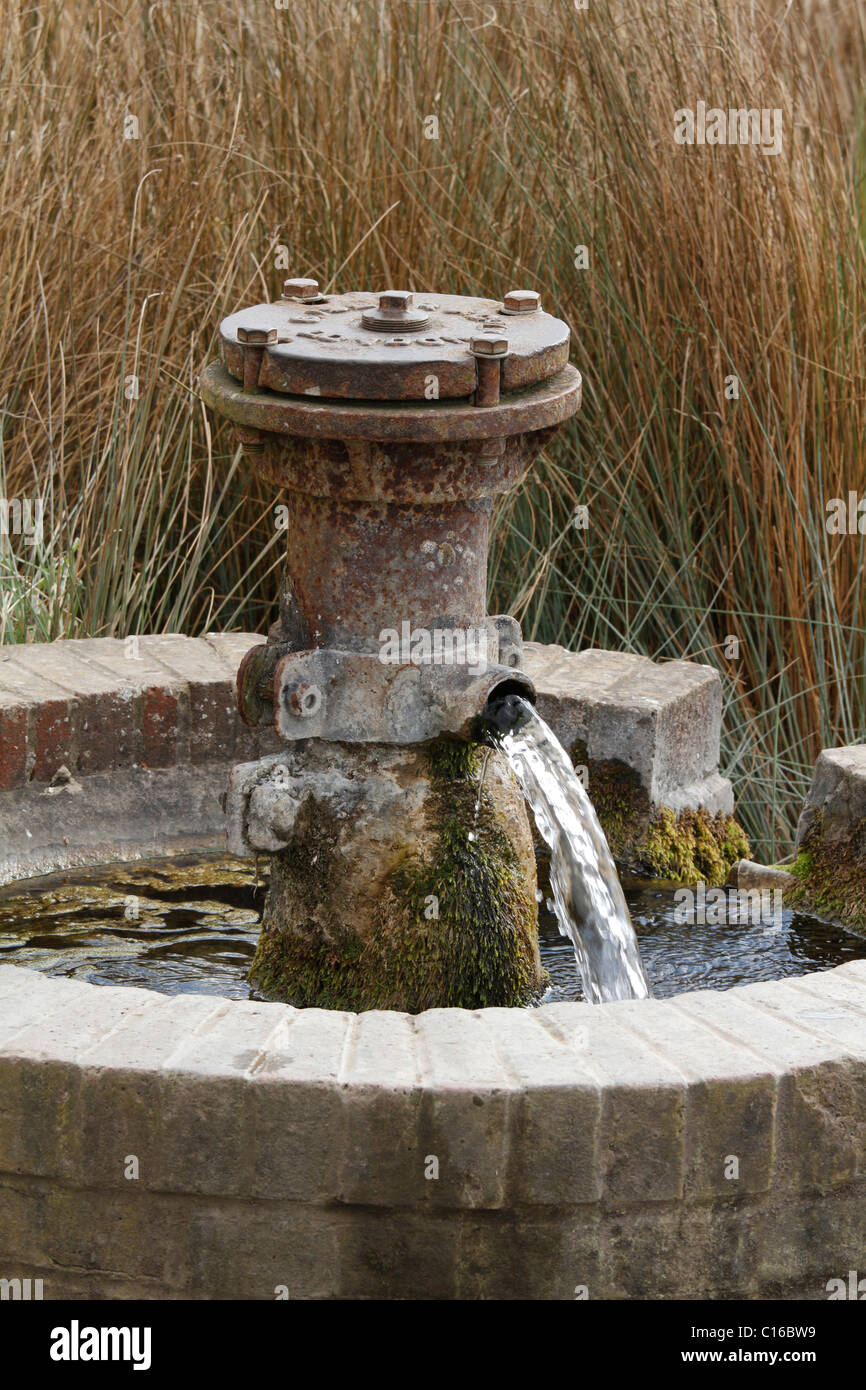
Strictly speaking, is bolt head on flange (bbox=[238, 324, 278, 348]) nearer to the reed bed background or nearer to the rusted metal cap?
the rusted metal cap

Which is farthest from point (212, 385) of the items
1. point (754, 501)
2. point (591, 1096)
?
point (754, 501)

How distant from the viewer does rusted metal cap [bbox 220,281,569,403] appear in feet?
8.89

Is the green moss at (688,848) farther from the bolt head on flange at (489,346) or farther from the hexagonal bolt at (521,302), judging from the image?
the bolt head on flange at (489,346)

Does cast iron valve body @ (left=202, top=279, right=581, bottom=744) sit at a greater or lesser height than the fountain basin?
greater

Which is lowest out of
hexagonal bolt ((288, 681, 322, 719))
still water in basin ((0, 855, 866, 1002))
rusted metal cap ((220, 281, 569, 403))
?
still water in basin ((0, 855, 866, 1002))

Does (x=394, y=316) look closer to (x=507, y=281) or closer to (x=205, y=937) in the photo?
(x=205, y=937)

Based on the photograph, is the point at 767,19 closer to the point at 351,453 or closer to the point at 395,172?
the point at 395,172

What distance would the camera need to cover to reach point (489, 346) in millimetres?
2727

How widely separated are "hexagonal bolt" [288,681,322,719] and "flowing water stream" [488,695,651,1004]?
328mm

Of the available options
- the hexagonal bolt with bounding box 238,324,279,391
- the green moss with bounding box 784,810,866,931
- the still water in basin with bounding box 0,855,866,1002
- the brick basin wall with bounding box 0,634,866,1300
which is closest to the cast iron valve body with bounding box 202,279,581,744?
the hexagonal bolt with bounding box 238,324,279,391

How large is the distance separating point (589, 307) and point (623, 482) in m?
0.44

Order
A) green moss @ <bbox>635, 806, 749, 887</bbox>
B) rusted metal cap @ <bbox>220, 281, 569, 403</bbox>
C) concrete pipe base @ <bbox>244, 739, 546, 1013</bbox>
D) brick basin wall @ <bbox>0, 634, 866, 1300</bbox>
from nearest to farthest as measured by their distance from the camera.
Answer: brick basin wall @ <bbox>0, 634, 866, 1300</bbox>
rusted metal cap @ <bbox>220, 281, 569, 403</bbox>
concrete pipe base @ <bbox>244, 739, 546, 1013</bbox>
green moss @ <bbox>635, 806, 749, 887</bbox>

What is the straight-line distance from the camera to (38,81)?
5109 mm

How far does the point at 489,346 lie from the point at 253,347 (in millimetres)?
358
